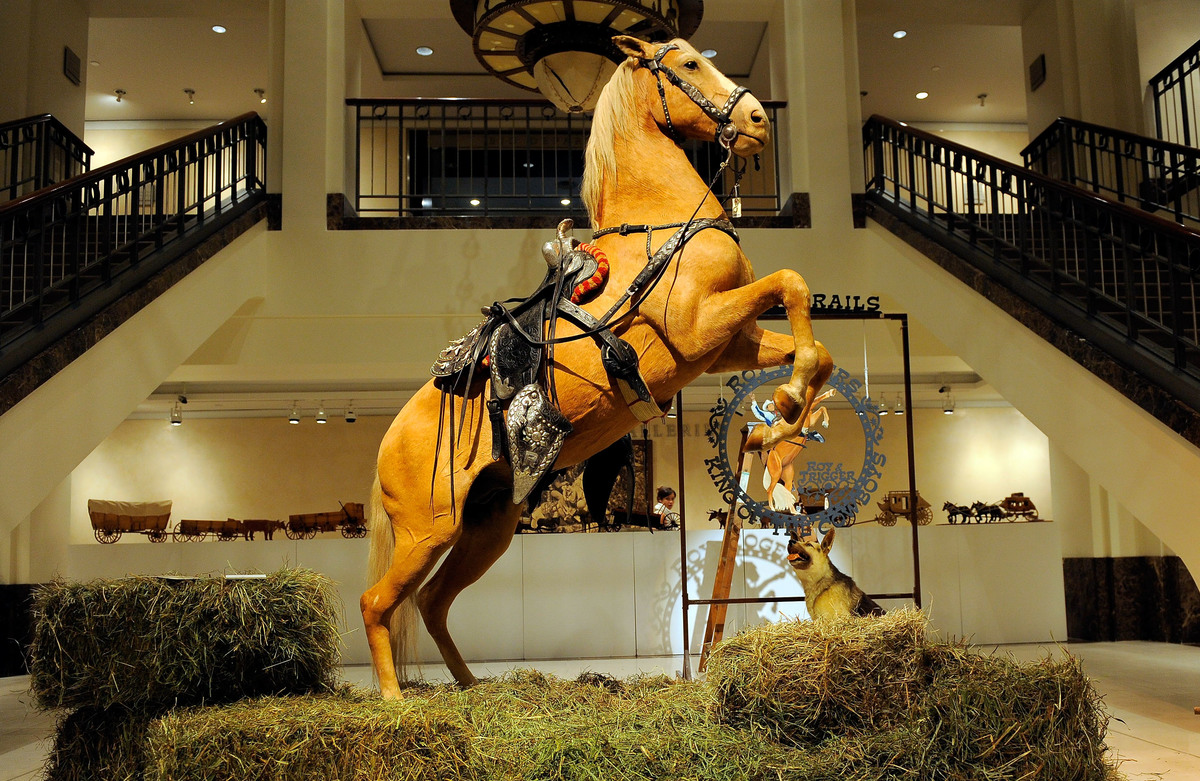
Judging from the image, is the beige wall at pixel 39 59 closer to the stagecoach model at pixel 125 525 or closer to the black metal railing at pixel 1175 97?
the stagecoach model at pixel 125 525

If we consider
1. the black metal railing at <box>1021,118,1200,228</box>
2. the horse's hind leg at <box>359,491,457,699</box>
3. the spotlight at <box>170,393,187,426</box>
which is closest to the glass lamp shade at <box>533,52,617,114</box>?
the horse's hind leg at <box>359,491,457,699</box>

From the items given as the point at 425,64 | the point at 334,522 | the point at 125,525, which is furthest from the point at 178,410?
the point at 425,64

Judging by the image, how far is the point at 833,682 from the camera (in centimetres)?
271

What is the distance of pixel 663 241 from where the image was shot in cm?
302

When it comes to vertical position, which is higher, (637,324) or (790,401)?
(637,324)

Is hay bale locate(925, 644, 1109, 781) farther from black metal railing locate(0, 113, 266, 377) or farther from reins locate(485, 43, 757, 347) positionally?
black metal railing locate(0, 113, 266, 377)

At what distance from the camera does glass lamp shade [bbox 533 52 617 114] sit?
4641 millimetres

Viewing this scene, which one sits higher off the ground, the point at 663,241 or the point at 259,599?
the point at 663,241

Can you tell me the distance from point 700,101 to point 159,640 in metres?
2.63

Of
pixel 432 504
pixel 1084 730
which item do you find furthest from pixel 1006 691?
pixel 432 504

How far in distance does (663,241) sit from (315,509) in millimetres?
12796

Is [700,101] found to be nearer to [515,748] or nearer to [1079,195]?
[515,748]

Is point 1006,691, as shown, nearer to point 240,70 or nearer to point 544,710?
point 544,710

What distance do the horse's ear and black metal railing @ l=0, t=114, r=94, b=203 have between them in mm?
6353
